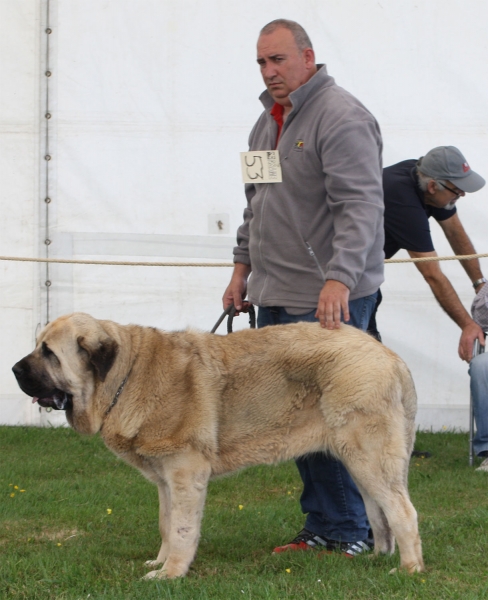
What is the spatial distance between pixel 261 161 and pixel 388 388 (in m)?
1.22

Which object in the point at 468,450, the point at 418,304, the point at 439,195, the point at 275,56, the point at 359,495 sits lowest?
the point at 468,450

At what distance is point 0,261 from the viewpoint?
6.70m

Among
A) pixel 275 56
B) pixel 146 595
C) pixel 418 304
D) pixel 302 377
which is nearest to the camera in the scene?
pixel 146 595

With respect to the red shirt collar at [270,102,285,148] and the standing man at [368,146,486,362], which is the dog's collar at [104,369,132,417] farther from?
the standing man at [368,146,486,362]

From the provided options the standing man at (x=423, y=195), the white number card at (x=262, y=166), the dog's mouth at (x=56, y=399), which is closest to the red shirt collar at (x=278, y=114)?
the white number card at (x=262, y=166)

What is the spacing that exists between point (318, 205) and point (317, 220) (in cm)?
7

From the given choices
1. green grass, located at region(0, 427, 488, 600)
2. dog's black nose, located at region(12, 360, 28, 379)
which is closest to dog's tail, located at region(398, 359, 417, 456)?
green grass, located at region(0, 427, 488, 600)

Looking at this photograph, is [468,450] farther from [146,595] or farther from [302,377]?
[146,595]

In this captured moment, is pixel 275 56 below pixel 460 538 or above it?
above

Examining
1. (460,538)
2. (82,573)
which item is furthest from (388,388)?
(82,573)

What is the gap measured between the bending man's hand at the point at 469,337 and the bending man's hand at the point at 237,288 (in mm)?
2174

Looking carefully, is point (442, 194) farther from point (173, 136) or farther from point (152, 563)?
point (152, 563)

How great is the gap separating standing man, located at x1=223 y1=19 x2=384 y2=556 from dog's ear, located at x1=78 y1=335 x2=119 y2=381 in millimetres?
811

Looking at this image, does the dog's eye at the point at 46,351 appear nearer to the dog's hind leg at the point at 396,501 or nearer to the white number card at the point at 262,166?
the white number card at the point at 262,166
